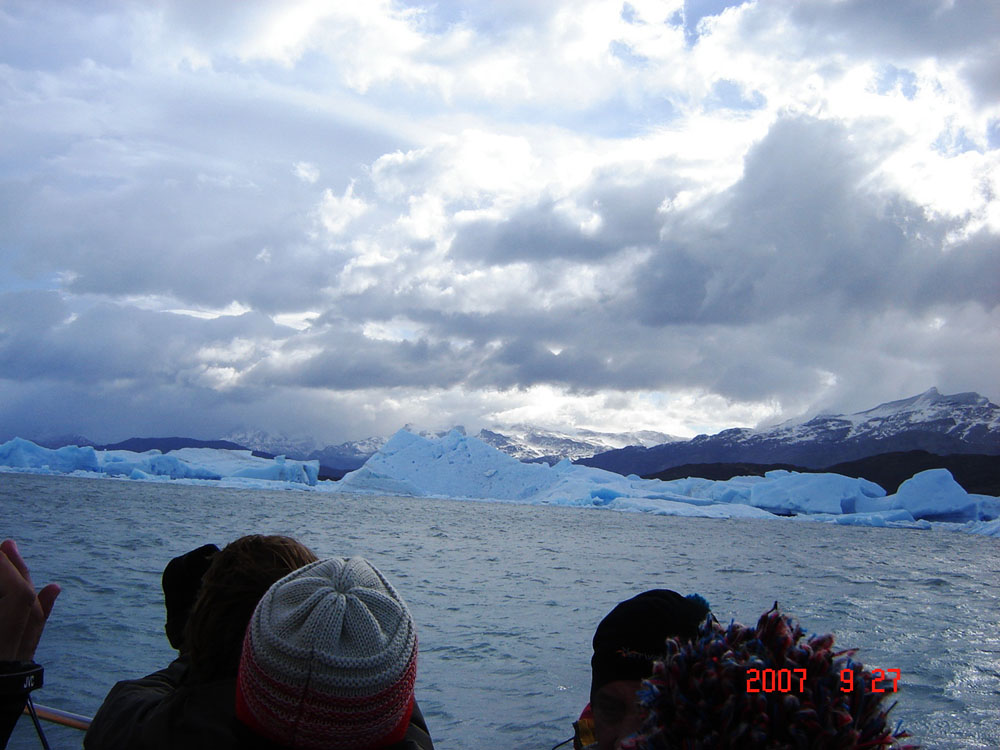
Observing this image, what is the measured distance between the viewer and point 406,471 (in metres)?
69.8

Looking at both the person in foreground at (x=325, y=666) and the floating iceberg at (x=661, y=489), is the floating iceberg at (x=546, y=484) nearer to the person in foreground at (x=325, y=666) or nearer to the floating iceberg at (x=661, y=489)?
the floating iceberg at (x=661, y=489)

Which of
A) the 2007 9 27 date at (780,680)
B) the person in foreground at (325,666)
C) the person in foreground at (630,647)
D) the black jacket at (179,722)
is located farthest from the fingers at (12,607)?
the 2007 9 27 date at (780,680)

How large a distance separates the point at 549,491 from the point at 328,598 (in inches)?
2687

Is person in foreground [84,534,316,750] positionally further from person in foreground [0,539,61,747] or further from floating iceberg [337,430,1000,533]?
floating iceberg [337,430,1000,533]

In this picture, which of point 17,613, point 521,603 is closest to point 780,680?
point 17,613

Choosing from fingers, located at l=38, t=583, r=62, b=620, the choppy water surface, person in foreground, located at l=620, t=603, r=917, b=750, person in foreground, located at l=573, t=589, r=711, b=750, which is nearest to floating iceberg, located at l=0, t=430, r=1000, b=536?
the choppy water surface

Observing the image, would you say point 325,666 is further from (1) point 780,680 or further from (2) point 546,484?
(2) point 546,484

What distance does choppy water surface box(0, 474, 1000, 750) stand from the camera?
6.19m

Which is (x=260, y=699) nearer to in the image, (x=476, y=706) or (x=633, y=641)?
(x=633, y=641)

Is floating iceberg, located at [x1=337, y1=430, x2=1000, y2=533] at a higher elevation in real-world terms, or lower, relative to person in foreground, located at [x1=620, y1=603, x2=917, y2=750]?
lower

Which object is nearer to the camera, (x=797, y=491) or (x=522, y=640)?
(x=522, y=640)

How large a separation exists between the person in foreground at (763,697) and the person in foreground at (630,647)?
0.58 meters

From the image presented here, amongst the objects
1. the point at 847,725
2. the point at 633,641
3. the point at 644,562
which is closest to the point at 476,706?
the point at 633,641

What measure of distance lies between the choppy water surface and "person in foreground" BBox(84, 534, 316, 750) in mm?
3684
